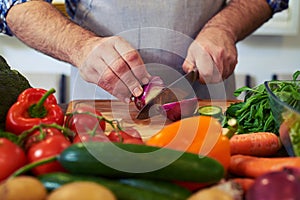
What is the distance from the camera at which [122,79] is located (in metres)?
1.07

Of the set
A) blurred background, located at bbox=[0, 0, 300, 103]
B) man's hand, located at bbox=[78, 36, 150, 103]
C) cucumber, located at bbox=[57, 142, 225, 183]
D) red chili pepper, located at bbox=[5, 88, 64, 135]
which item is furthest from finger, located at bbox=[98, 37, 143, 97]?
blurred background, located at bbox=[0, 0, 300, 103]

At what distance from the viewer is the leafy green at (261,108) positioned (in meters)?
0.95

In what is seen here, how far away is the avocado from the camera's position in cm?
87

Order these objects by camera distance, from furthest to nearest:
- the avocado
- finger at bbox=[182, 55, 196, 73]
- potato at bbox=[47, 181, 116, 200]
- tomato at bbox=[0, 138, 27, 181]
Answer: finger at bbox=[182, 55, 196, 73], the avocado, tomato at bbox=[0, 138, 27, 181], potato at bbox=[47, 181, 116, 200]

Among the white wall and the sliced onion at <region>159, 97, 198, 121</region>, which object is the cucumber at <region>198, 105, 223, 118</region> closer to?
the sliced onion at <region>159, 97, 198, 121</region>

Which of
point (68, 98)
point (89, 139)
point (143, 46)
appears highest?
point (89, 139)

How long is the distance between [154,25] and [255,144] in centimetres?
58

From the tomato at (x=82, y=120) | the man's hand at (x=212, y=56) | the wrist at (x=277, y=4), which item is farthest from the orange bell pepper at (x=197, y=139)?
the wrist at (x=277, y=4)

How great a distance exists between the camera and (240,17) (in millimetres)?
1368

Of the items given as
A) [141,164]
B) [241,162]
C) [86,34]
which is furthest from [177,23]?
[141,164]

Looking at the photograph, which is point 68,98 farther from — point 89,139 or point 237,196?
point 237,196

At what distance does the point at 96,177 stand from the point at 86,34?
0.67 metres

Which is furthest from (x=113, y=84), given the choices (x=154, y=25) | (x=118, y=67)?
(x=154, y=25)

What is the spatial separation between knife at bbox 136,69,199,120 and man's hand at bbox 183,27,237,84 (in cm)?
5
